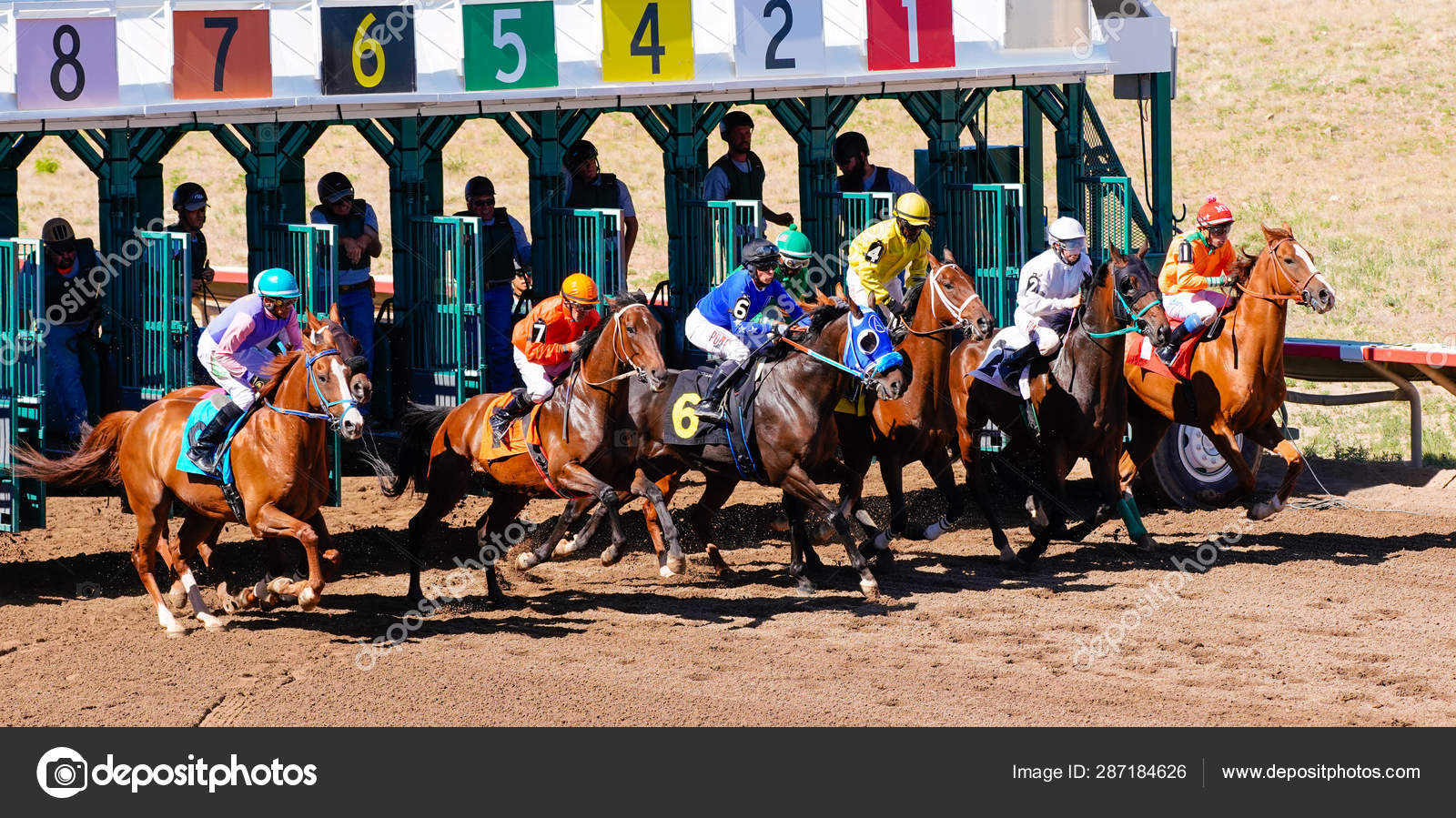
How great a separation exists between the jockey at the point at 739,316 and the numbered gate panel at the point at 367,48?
7.87 feet

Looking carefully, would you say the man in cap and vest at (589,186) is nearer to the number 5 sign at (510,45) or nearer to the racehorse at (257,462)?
the number 5 sign at (510,45)

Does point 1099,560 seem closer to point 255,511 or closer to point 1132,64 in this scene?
point 1132,64

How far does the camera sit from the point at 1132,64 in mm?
12312

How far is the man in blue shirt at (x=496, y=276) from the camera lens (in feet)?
36.9

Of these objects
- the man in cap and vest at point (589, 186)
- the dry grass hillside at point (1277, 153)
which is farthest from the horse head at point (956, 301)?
the dry grass hillside at point (1277, 153)

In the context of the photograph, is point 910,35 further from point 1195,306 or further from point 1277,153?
point 1277,153

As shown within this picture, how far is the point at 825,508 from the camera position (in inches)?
361

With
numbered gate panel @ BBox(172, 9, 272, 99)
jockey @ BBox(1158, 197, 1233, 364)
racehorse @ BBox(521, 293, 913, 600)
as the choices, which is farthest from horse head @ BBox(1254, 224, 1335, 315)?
numbered gate panel @ BBox(172, 9, 272, 99)

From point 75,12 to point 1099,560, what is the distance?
660 centimetres

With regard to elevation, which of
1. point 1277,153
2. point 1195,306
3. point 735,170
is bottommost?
point 1195,306

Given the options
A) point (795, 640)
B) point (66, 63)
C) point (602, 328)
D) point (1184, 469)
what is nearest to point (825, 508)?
point (795, 640)

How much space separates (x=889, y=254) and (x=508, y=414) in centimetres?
242

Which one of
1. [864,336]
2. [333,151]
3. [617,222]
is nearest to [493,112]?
[617,222]

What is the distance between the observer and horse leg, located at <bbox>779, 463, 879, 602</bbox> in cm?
918
